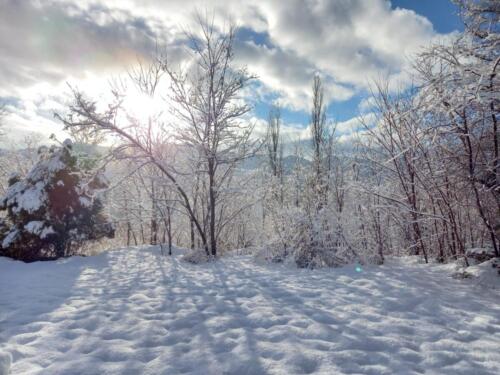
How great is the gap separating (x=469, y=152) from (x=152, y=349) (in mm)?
4898

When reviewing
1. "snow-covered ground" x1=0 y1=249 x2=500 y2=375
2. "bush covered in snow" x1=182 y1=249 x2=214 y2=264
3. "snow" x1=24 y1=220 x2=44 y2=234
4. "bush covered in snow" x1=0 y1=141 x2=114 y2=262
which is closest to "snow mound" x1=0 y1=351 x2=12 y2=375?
"snow-covered ground" x1=0 y1=249 x2=500 y2=375

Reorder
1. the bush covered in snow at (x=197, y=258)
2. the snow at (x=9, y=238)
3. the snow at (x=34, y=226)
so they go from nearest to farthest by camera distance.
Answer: the snow at (x=9, y=238) < the snow at (x=34, y=226) < the bush covered in snow at (x=197, y=258)

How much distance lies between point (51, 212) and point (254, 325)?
794 centimetres

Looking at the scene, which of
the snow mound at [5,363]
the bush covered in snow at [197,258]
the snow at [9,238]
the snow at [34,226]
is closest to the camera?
the snow mound at [5,363]

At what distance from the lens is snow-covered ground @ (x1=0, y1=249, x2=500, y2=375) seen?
96.7 inches

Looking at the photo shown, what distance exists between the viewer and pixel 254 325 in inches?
129

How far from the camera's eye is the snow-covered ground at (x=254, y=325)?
2.46m

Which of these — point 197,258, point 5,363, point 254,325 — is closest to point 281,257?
point 197,258

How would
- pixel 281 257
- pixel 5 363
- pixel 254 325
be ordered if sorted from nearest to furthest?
pixel 5 363 → pixel 254 325 → pixel 281 257

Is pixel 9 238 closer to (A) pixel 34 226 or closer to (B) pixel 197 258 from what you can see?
(A) pixel 34 226

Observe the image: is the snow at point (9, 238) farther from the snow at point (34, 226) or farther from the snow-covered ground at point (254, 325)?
the snow-covered ground at point (254, 325)

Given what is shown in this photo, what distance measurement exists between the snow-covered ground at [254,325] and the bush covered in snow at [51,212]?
2.81 metres

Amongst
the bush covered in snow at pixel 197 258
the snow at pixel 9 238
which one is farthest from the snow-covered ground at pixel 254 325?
the snow at pixel 9 238

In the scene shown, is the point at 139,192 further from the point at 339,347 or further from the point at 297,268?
the point at 339,347
